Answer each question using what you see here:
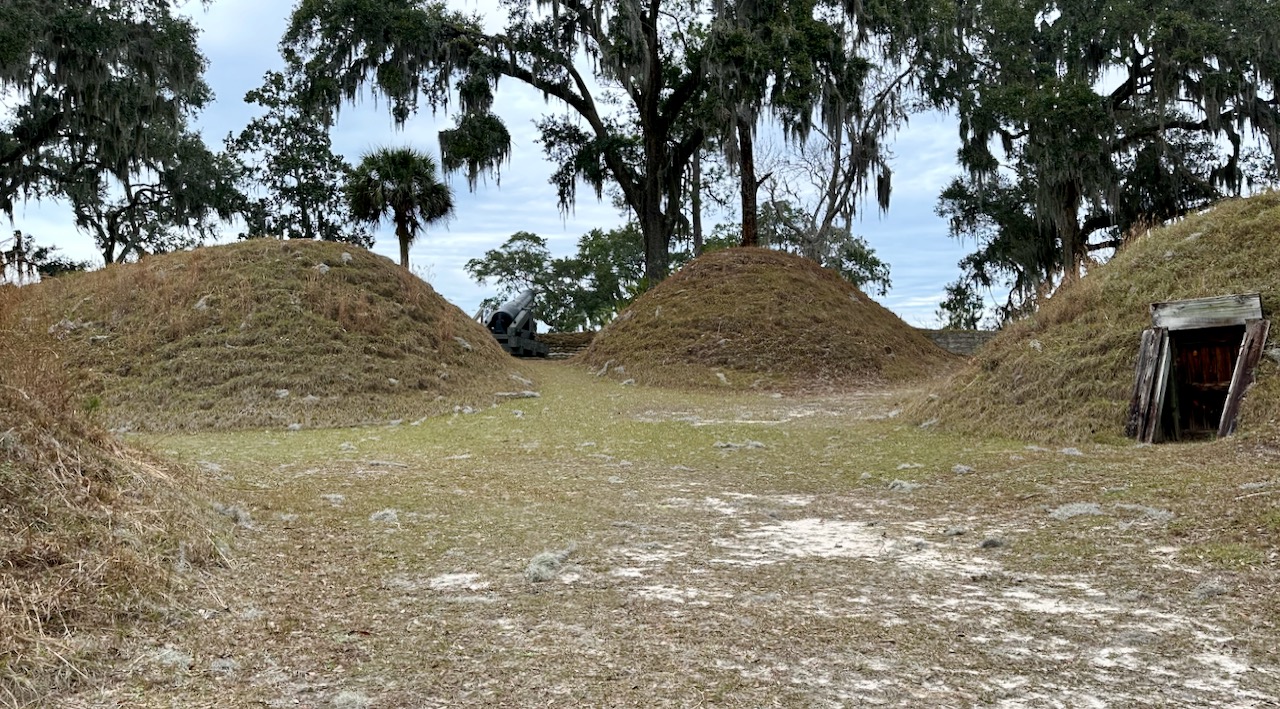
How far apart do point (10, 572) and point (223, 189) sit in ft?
87.5

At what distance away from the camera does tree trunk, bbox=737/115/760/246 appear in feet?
81.6

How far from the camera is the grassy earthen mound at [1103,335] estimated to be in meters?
9.52

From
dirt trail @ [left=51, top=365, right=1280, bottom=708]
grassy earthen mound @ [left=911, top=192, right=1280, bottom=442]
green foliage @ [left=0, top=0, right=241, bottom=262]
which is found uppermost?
green foliage @ [left=0, top=0, right=241, bottom=262]

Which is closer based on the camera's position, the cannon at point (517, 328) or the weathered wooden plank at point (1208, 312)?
the weathered wooden plank at point (1208, 312)

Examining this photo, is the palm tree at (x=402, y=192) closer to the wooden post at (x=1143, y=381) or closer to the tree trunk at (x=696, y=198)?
the tree trunk at (x=696, y=198)

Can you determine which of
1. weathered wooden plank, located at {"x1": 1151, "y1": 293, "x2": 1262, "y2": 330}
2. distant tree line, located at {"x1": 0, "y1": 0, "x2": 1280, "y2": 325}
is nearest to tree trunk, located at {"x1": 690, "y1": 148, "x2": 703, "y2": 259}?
distant tree line, located at {"x1": 0, "y1": 0, "x2": 1280, "y2": 325}

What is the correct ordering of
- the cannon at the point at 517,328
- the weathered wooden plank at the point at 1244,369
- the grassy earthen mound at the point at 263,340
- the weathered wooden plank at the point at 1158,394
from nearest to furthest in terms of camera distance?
the weathered wooden plank at the point at 1244,369
the weathered wooden plank at the point at 1158,394
the grassy earthen mound at the point at 263,340
the cannon at the point at 517,328

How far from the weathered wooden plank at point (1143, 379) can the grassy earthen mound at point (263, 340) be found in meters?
9.49

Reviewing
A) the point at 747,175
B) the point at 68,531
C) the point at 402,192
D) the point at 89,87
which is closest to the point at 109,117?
the point at 89,87

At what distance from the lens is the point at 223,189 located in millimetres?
27500

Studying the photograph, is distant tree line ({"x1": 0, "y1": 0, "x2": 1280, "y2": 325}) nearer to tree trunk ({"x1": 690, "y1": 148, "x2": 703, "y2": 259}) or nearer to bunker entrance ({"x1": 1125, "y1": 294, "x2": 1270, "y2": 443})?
tree trunk ({"x1": 690, "y1": 148, "x2": 703, "y2": 259})

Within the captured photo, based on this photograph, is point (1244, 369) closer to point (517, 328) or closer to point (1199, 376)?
point (1199, 376)

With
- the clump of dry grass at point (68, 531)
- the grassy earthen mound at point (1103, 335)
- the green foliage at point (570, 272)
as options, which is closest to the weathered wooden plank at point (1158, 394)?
the grassy earthen mound at point (1103, 335)

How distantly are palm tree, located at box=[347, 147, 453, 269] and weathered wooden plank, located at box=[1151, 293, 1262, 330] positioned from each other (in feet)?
62.7
